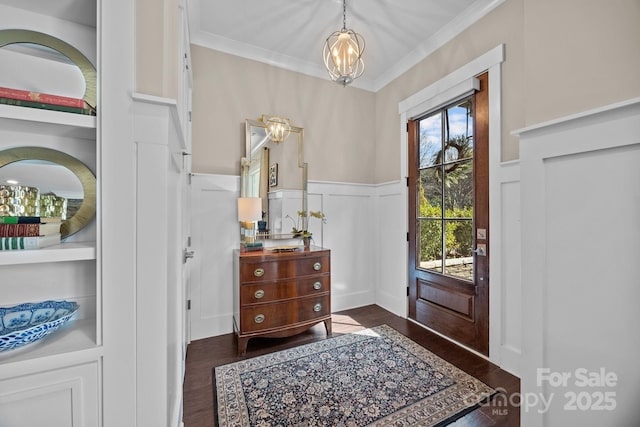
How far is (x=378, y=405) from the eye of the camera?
1.63 meters

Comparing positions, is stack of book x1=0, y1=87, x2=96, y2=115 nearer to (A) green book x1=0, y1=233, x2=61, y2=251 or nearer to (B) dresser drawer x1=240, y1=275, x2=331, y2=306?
(A) green book x1=0, y1=233, x2=61, y2=251

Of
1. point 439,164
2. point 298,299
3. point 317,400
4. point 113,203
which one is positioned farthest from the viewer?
point 439,164

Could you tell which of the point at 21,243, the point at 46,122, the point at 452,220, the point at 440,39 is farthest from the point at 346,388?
the point at 440,39

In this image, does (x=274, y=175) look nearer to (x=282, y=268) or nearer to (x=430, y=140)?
(x=282, y=268)

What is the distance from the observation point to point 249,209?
94.8 inches

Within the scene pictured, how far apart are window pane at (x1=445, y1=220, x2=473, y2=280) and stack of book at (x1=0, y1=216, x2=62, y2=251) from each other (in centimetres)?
266

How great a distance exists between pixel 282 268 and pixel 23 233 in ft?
5.61

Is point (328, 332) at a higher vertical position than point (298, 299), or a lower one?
lower

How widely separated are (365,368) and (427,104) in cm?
250

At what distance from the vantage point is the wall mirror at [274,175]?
8.90ft

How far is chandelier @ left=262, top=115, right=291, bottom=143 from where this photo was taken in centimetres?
280

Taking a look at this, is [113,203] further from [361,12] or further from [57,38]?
[361,12]

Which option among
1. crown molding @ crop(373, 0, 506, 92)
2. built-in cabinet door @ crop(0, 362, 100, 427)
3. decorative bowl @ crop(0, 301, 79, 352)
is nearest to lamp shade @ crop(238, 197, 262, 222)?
decorative bowl @ crop(0, 301, 79, 352)

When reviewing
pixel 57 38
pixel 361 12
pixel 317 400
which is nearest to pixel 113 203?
pixel 57 38
